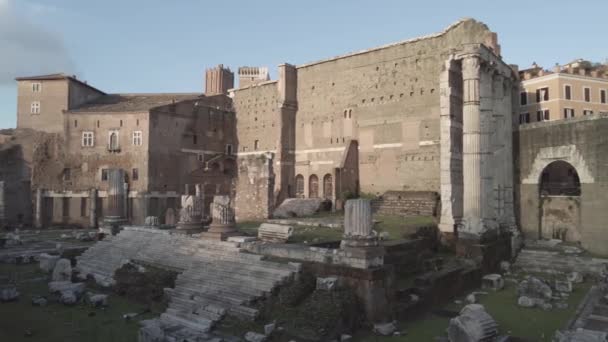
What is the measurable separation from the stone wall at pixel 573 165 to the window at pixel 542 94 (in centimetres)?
851

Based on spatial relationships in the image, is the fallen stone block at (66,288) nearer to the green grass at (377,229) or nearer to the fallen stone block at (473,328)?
the green grass at (377,229)

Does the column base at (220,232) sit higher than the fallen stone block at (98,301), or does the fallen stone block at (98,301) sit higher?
the column base at (220,232)

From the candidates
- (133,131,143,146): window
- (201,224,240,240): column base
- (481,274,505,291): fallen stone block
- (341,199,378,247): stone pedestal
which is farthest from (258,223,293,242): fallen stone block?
(133,131,143,146): window

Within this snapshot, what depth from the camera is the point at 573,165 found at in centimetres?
1927

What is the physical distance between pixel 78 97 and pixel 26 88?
11.7 ft

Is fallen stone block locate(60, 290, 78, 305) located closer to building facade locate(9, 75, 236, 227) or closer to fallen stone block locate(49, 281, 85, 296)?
fallen stone block locate(49, 281, 85, 296)

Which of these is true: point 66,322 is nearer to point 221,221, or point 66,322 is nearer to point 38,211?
point 221,221

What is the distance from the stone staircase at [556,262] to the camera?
15.9 metres

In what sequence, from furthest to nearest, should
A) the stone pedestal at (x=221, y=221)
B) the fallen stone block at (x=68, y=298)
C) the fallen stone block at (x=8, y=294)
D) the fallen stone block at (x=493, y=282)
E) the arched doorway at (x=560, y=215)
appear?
the arched doorway at (x=560, y=215) < the stone pedestal at (x=221, y=221) < the fallen stone block at (x=493, y=282) < the fallen stone block at (x=8, y=294) < the fallen stone block at (x=68, y=298)

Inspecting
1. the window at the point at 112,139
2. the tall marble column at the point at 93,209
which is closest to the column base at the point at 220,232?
the tall marble column at the point at 93,209

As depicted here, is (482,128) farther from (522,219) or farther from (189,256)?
(189,256)

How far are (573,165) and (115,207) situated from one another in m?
20.5

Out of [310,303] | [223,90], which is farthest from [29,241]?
[223,90]

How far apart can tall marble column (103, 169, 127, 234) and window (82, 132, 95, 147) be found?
1395 cm
